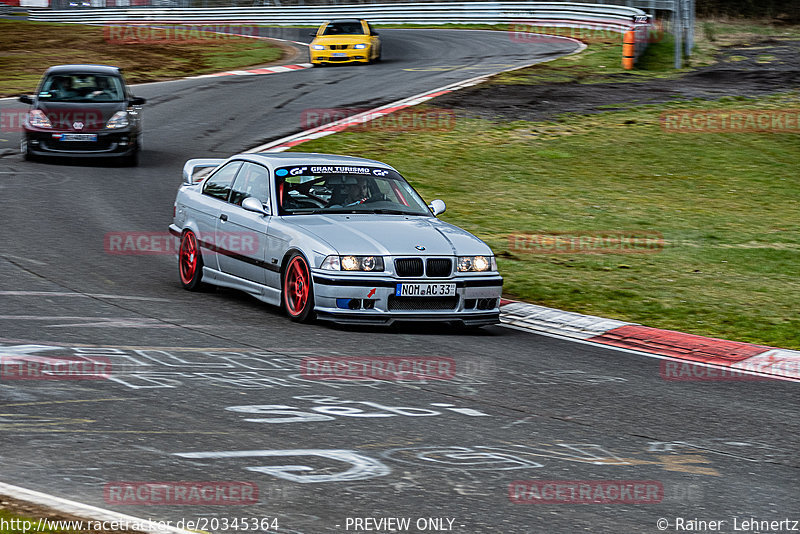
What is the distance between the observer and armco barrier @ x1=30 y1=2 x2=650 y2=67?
43.2 meters

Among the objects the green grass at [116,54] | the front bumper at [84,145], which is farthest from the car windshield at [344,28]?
the front bumper at [84,145]

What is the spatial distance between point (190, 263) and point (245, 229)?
1081 millimetres

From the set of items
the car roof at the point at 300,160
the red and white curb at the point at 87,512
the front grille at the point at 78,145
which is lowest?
the front grille at the point at 78,145

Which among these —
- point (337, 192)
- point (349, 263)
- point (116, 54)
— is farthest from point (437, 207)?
point (116, 54)

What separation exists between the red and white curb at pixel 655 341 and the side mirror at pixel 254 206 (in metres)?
2.53

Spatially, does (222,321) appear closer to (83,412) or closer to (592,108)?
(83,412)

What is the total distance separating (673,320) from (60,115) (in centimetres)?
1204

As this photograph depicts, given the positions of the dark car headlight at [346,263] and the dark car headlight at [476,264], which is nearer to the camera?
the dark car headlight at [346,263]

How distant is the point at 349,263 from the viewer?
31.4 feet

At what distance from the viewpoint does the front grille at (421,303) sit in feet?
31.7

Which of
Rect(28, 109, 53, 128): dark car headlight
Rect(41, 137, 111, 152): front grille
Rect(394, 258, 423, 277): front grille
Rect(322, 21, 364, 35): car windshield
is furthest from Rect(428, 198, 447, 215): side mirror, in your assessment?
Rect(322, 21, 364, 35): car windshield

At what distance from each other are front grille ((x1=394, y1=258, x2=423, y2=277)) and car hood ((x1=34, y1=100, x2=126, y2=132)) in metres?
11.1

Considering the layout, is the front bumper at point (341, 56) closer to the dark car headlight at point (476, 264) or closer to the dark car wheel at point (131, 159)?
the dark car wheel at point (131, 159)

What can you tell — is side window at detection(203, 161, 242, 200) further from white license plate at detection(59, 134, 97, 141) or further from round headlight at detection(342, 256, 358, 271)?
white license plate at detection(59, 134, 97, 141)
